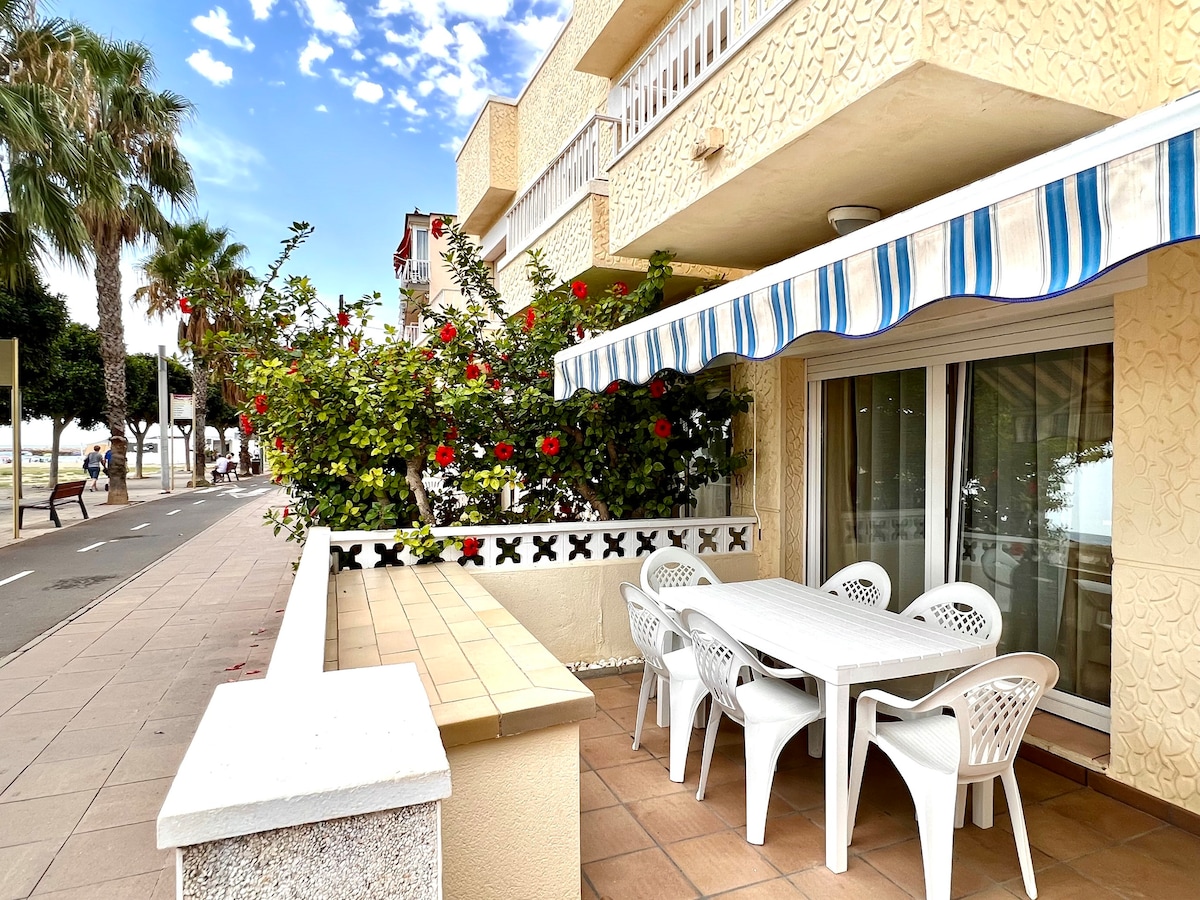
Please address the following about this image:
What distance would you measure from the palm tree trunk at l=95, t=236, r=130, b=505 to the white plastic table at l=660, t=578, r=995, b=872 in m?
29.3

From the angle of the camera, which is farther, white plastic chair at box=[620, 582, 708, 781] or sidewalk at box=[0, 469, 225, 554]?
sidewalk at box=[0, 469, 225, 554]

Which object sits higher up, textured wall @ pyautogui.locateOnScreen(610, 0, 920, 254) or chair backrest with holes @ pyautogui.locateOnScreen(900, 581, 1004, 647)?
textured wall @ pyautogui.locateOnScreen(610, 0, 920, 254)

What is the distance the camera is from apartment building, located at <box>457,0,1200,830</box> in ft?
11.2

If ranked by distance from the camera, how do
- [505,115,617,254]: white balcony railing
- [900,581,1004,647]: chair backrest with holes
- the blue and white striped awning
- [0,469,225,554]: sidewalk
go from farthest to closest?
[0,469,225,554]: sidewalk → [505,115,617,254]: white balcony railing → [900,581,1004,647]: chair backrest with holes → the blue and white striped awning

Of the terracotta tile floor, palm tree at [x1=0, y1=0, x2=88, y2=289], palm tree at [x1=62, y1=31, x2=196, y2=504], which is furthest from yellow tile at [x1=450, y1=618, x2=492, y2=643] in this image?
palm tree at [x1=62, y1=31, x2=196, y2=504]

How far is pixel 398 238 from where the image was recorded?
145ft

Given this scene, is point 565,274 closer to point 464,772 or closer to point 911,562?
point 911,562

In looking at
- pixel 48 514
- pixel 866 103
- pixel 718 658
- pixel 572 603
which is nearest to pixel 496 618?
pixel 718 658

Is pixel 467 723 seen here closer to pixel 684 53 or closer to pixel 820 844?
pixel 820 844

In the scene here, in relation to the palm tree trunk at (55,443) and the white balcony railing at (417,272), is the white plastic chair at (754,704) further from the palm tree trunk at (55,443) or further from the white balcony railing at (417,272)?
the palm tree trunk at (55,443)

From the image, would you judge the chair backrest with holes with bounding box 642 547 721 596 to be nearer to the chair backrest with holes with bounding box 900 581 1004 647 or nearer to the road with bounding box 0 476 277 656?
the chair backrest with holes with bounding box 900 581 1004 647

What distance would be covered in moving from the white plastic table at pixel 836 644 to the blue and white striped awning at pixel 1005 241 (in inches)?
83.3

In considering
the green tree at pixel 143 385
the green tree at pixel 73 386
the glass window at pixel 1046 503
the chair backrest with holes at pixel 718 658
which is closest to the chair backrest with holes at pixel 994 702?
the chair backrest with holes at pixel 718 658

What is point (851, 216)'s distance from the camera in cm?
649
